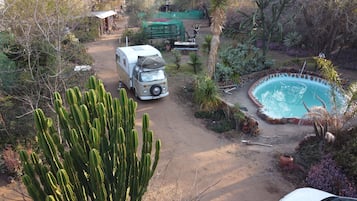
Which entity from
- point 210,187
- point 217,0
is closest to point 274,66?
point 217,0

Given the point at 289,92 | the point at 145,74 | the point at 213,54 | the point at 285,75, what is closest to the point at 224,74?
the point at 213,54

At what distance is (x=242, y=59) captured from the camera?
704 inches

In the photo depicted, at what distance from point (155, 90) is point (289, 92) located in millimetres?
7850

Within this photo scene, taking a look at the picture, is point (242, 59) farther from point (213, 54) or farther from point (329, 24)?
point (329, 24)

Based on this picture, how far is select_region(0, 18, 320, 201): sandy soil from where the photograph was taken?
849 cm

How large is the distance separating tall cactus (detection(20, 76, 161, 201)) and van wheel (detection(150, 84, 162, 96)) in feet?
25.5

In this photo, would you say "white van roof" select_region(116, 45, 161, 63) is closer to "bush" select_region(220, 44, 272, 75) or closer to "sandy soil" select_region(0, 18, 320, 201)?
"sandy soil" select_region(0, 18, 320, 201)

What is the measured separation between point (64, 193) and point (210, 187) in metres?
4.80

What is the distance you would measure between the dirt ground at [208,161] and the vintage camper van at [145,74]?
595mm

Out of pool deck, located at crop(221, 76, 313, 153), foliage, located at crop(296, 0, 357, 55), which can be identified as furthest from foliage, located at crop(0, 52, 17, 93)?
foliage, located at crop(296, 0, 357, 55)

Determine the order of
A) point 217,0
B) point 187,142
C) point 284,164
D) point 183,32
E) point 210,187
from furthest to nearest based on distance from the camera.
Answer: point 183,32, point 217,0, point 187,142, point 284,164, point 210,187

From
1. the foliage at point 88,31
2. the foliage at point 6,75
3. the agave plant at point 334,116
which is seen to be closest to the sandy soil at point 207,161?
the agave plant at point 334,116

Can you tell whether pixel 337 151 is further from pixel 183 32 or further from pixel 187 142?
pixel 183 32

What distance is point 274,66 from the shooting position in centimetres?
1833
